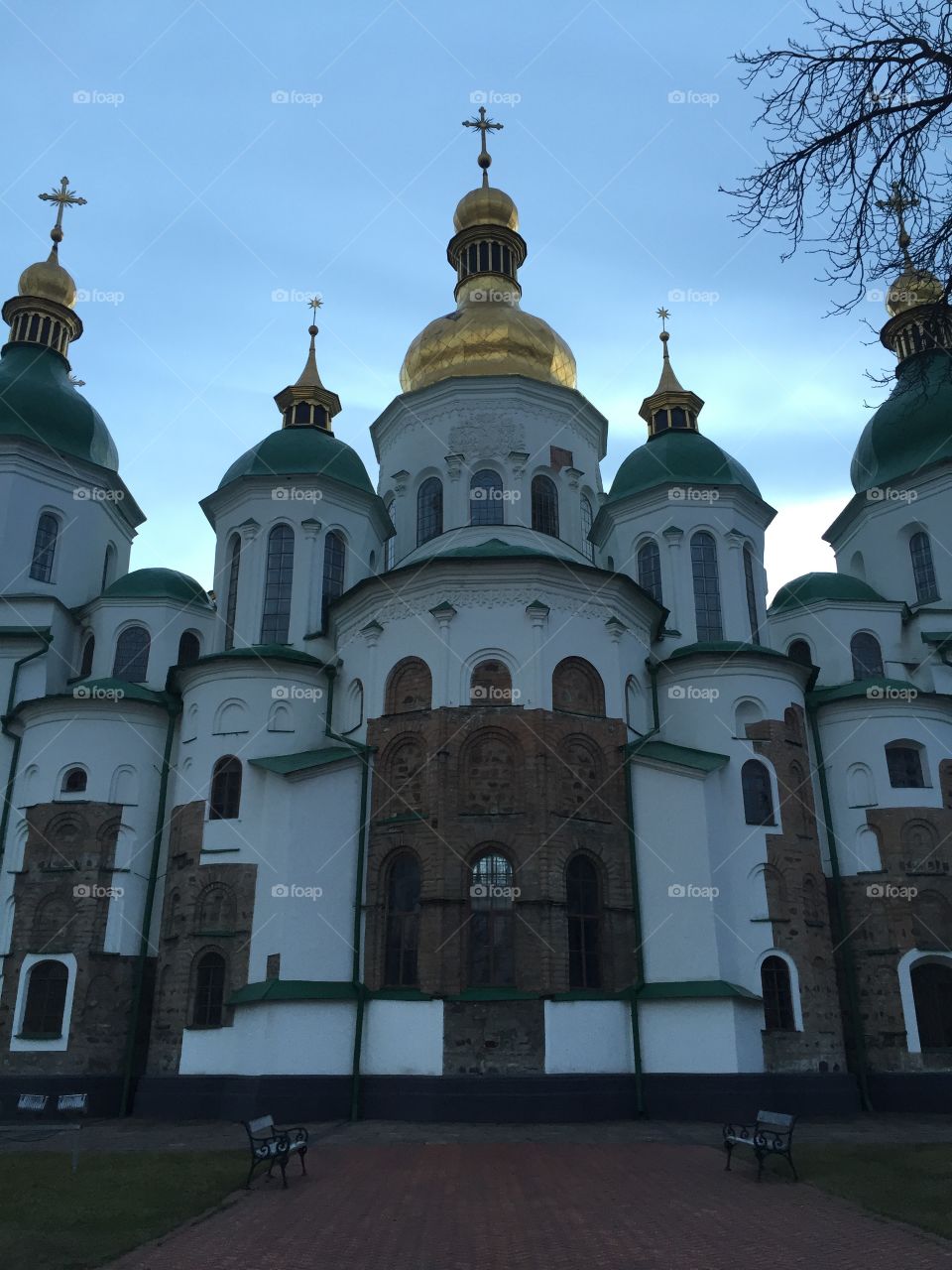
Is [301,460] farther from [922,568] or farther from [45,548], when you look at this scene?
[922,568]

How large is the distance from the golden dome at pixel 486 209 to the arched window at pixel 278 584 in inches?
458

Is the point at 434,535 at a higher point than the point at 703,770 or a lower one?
higher

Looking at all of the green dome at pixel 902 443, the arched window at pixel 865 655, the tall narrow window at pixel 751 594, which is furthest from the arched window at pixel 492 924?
the green dome at pixel 902 443

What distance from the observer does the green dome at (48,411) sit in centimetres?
2728

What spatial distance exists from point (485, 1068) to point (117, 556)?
18.7m

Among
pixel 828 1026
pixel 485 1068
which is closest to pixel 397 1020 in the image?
pixel 485 1068

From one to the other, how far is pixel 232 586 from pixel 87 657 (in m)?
4.21

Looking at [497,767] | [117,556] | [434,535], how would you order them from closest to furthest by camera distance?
1. [497,767]
2. [434,535]
3. [117,556]

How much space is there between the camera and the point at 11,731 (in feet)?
76.8

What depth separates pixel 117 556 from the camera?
2950 centimetres

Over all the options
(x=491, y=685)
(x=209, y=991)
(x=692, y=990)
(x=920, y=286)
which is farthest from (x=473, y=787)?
(x=920, y=286)

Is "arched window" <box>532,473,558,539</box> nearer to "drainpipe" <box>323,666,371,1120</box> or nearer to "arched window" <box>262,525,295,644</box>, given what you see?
"arched window" <box>262,525,295,644</box>

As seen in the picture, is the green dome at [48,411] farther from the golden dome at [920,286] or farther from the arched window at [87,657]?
the golden dome at [920,286]

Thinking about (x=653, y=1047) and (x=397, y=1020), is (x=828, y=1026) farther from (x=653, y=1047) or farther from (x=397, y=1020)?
(x=397, y=1020)
